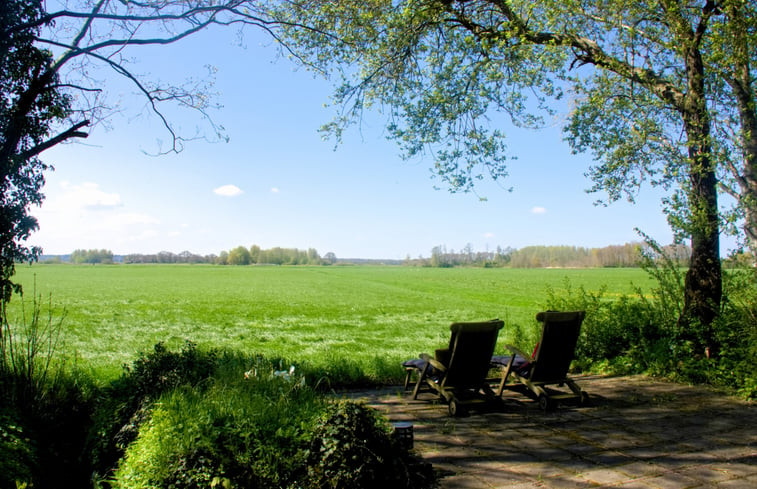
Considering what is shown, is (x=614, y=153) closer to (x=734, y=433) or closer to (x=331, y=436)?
(x=734, y=433)

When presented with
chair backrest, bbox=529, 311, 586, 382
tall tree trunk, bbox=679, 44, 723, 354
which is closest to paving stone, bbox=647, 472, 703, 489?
chair backrest, bbox=529, 311, 586, 382

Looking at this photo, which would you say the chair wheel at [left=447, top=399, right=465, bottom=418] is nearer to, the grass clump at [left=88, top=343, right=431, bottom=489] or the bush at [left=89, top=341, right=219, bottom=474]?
the grass clump at [left=88, top=343, right=431, bottom=489]

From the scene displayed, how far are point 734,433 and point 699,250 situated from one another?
4039 millimetres

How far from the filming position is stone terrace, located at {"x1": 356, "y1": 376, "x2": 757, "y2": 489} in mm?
3439

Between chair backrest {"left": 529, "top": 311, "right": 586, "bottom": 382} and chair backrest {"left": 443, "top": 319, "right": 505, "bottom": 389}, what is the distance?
2.23ft

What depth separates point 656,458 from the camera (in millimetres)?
3836

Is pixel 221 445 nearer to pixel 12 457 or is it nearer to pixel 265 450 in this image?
pixel 265 450

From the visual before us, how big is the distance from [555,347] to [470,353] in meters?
1.16

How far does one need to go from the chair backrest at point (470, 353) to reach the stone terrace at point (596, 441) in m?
0.35

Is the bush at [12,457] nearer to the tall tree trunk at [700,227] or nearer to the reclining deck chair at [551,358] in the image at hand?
the reclining deck chair at [551,358]

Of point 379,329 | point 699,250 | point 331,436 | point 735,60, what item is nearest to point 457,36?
point 735,60

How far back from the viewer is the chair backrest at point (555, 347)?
5.93 meters

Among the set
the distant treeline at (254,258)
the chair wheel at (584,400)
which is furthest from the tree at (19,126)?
the distant treeline at (254,258)

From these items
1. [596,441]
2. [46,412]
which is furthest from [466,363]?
[46,412]
